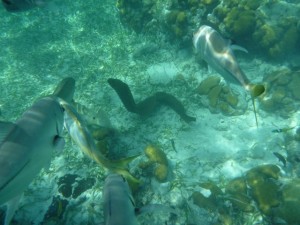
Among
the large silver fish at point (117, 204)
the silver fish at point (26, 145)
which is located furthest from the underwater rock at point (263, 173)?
the silver fish at point (26, 145)

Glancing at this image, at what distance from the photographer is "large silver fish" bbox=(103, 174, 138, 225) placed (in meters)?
2.76

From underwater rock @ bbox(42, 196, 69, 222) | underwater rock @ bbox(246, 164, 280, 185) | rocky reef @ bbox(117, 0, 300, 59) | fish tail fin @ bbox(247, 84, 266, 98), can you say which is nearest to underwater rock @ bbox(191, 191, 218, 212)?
underwater rock @ bbox(246, 164, 280, 185)

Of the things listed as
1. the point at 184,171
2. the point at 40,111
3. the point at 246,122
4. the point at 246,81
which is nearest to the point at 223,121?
the point at 246,122

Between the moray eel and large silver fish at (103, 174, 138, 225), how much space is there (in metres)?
3.18

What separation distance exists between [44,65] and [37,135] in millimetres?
7339

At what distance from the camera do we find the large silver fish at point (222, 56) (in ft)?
13.4

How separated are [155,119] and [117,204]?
3921 millimetres

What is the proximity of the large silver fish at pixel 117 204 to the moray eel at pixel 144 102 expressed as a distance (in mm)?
3182

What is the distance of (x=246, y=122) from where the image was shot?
21.7ft

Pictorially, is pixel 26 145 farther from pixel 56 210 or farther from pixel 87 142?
pixel 56 210

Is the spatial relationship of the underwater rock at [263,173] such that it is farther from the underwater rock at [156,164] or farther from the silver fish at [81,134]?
the silver fish at [81,134]

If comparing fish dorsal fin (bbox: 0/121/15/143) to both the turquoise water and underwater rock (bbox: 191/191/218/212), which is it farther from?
underwater rock (bbox: 191/191/218/212)

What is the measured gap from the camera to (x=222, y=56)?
430cm

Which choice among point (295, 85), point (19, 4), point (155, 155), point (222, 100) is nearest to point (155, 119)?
point (155, 155)
